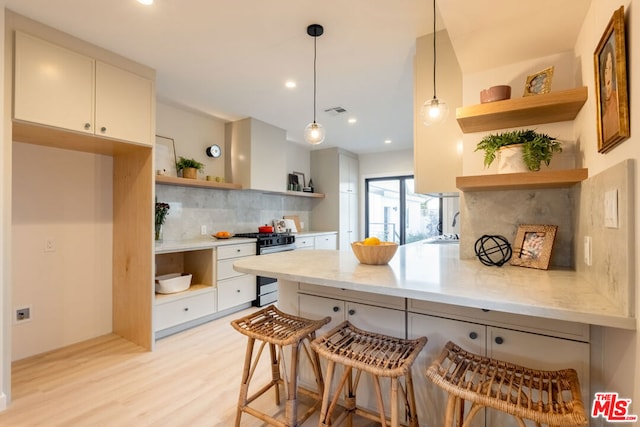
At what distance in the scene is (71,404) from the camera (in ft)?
6.23

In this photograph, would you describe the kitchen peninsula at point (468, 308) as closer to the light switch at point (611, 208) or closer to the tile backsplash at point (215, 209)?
the light switch at point (611, 208)

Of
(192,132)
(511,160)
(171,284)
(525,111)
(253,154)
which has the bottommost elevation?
(171,284)

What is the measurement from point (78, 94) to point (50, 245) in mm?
1332

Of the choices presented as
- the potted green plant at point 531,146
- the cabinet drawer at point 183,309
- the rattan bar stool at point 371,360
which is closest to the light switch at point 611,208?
the potted green plant at point 531,146

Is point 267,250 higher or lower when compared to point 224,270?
higher

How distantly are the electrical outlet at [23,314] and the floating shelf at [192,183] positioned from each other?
1.46 metres

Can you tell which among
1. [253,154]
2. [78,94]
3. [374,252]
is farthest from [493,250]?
[253,154]

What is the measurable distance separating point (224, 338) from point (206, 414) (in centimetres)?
114

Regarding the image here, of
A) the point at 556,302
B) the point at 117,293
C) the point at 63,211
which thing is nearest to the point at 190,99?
the point at 63,211

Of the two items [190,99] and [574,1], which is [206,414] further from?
[190,99]

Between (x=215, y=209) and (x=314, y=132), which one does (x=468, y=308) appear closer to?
(x=314, y=132)

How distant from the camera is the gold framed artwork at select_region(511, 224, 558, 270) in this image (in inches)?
59.6

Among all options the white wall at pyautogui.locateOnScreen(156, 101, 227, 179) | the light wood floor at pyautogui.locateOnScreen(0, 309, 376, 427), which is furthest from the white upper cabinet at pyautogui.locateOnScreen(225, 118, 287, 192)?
the light wood floor at pyautogui.locateOnScreen(0, 309, 376, 427)

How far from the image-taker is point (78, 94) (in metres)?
2.17
